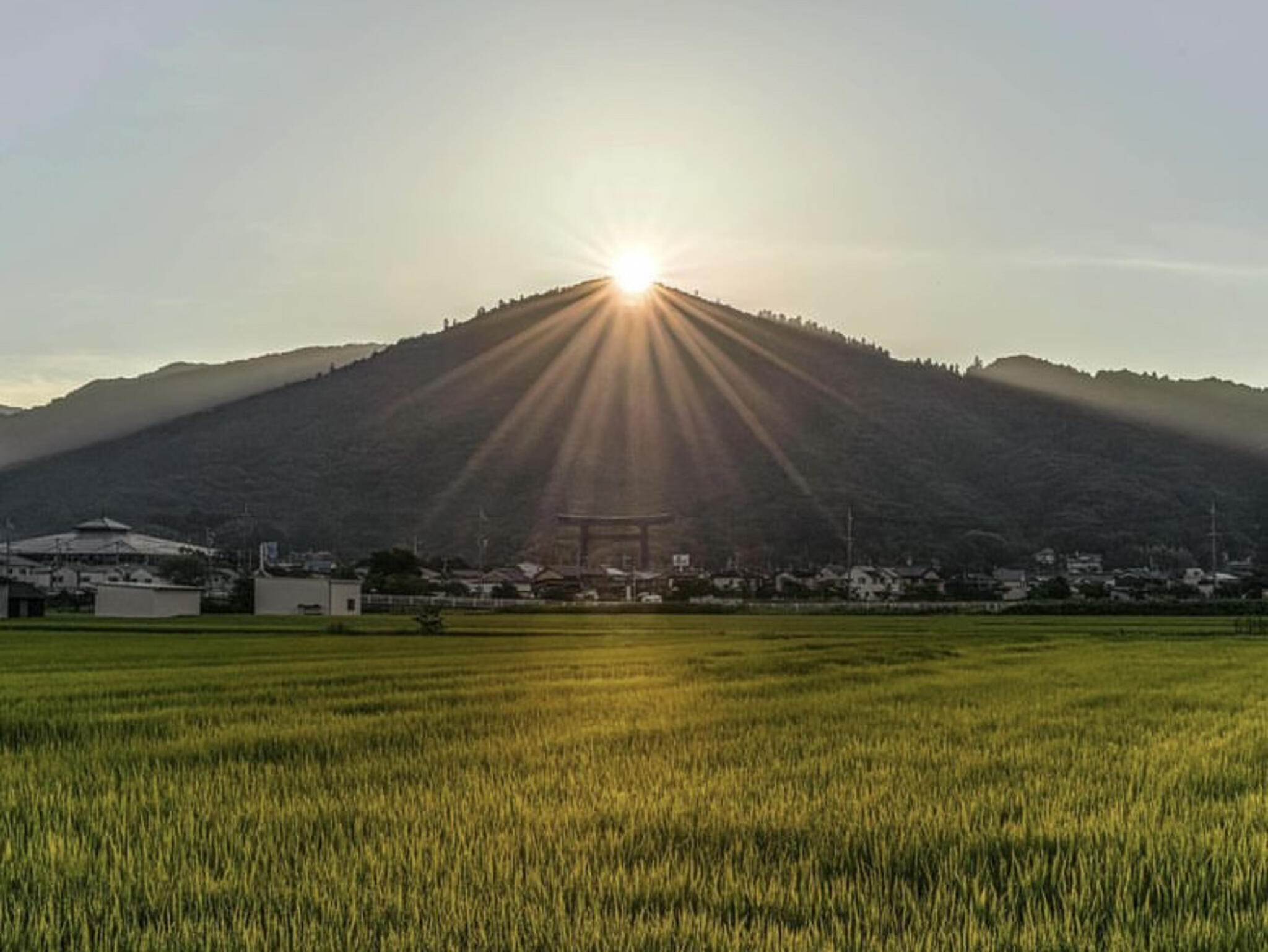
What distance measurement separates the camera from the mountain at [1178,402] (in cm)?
15988

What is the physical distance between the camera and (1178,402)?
187 metres

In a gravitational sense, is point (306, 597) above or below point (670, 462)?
below

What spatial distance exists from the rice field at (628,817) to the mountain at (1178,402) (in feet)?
490

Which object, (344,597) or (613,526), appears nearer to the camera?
(344,597)

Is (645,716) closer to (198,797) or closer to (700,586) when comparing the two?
(198,797)

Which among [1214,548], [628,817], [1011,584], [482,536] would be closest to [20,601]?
[628,817]

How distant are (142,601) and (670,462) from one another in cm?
9283

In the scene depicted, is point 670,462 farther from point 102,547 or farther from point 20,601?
point 20,601

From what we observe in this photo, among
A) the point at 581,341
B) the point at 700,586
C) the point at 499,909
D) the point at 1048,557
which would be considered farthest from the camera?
the point at 581,341

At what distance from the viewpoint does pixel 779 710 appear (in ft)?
46.5

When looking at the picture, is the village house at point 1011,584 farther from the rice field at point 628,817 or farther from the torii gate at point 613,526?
the rice field at point 628,817

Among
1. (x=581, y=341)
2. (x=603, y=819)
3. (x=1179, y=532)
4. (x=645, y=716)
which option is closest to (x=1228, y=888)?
(x=603, y=819)

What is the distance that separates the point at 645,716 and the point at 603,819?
6.38 m

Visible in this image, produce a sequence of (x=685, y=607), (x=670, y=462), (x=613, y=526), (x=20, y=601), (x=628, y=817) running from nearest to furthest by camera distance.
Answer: (x=628, y=817), (x=20, y=601), (x=685, y=607), (x=613, y=526), (x=670, y=462)
